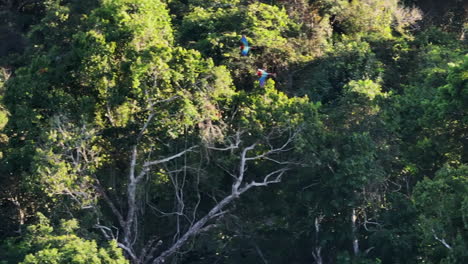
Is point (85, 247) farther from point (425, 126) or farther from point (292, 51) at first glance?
point (292, 51)

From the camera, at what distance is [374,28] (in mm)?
23094

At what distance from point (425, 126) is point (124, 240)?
22.2 feet

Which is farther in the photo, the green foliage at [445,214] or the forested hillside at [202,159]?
the forested hillside at [202,159]

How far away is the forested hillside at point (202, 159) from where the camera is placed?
616 inches

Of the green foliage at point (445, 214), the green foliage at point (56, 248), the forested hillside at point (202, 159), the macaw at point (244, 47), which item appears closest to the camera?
the green foliage at point (56, 248)

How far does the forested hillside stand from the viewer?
1565cm

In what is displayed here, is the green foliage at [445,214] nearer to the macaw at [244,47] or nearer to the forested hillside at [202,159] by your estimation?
the forested hillside at [202,159]

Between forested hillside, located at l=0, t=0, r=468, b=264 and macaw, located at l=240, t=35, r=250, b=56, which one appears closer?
forested hillside, located at l=0, t=0, r=468, b=264

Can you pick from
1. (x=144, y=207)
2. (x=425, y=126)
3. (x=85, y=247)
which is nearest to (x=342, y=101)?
(x=425, y=126)

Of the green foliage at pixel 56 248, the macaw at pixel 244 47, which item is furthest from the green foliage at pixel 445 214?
the macaw at pixel 244 47

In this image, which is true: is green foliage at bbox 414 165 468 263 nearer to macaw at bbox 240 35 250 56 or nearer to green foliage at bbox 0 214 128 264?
green foliage at bbox 0 214 128 264

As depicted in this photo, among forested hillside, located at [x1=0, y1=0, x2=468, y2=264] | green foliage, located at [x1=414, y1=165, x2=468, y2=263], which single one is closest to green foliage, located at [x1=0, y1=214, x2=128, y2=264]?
forested hillside, located at [x1=0, y1=0, x2=468, y2=264]

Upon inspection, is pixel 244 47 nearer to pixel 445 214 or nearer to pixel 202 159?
pixel 202 159

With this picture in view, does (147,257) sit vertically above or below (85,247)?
below
